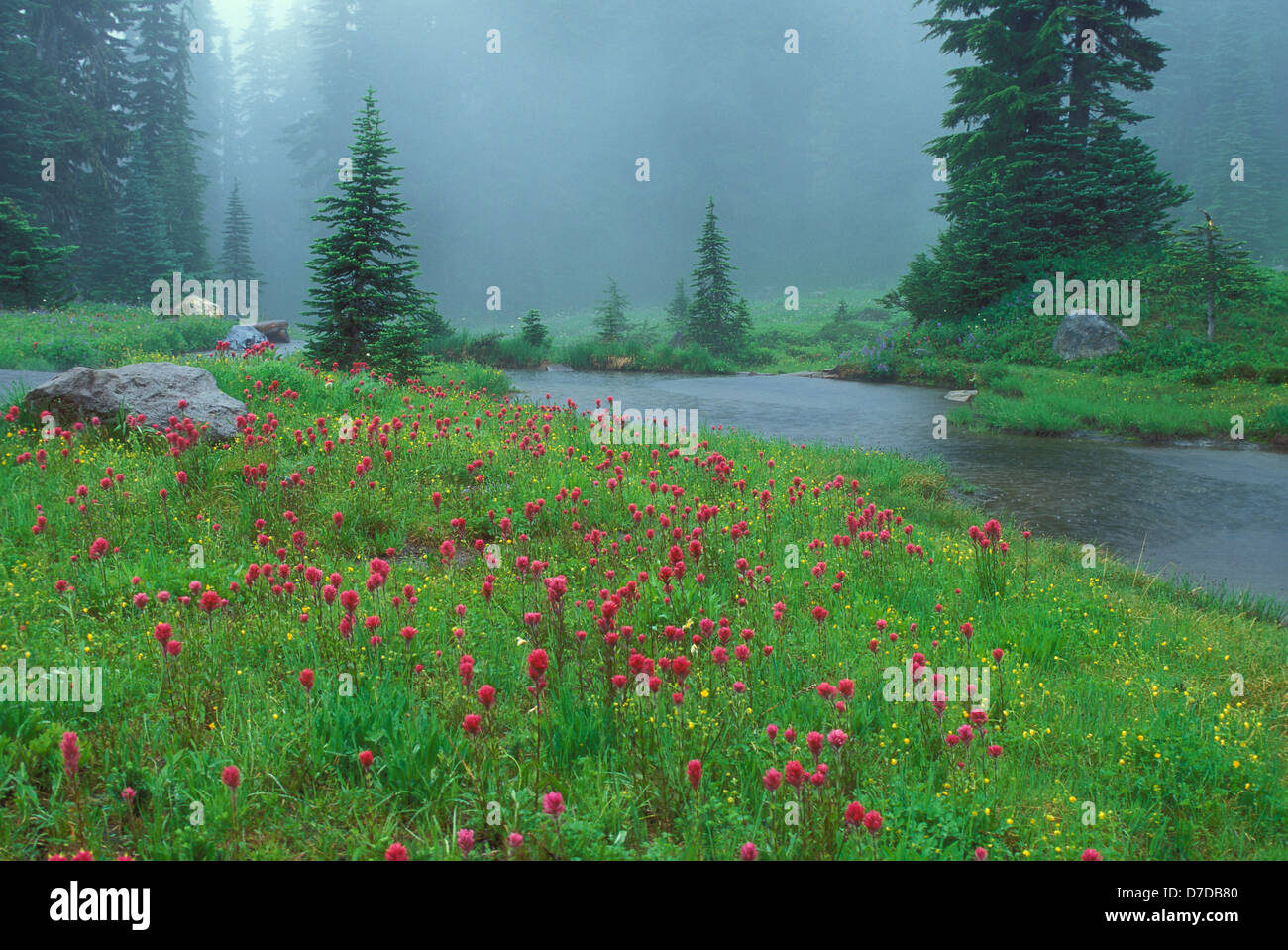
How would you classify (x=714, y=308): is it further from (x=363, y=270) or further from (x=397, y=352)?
(x=363, y=270)

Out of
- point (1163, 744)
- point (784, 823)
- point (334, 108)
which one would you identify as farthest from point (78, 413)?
point (334, 108)

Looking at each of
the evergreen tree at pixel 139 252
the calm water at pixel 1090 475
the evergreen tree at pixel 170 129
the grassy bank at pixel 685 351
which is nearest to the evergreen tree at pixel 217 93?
the evergreen tree at pixel 170 129

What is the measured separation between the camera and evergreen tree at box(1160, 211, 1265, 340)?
60.0 ft

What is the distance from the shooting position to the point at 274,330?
3067cm

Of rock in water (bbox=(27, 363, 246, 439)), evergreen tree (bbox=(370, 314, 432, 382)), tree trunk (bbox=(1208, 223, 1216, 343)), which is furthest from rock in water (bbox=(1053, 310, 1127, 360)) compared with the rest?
rock in water (bbox=(27, 363, 246, 439))

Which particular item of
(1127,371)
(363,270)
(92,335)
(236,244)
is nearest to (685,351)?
(1127,371)

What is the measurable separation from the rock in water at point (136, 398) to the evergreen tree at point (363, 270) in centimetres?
596

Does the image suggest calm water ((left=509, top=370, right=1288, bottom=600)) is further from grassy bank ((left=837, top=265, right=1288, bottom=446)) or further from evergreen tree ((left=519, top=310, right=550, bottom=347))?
evergreen tree ((left=519, top=310, right=550, bottom=347))

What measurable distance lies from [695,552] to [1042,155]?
83.1 feet

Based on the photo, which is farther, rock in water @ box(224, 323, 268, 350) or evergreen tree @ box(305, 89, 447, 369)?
rock in water @ box(224, 323, 268, 350)

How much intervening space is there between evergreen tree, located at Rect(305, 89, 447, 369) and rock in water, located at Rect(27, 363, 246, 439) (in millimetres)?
5956

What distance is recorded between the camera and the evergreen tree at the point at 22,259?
24.2 meters
